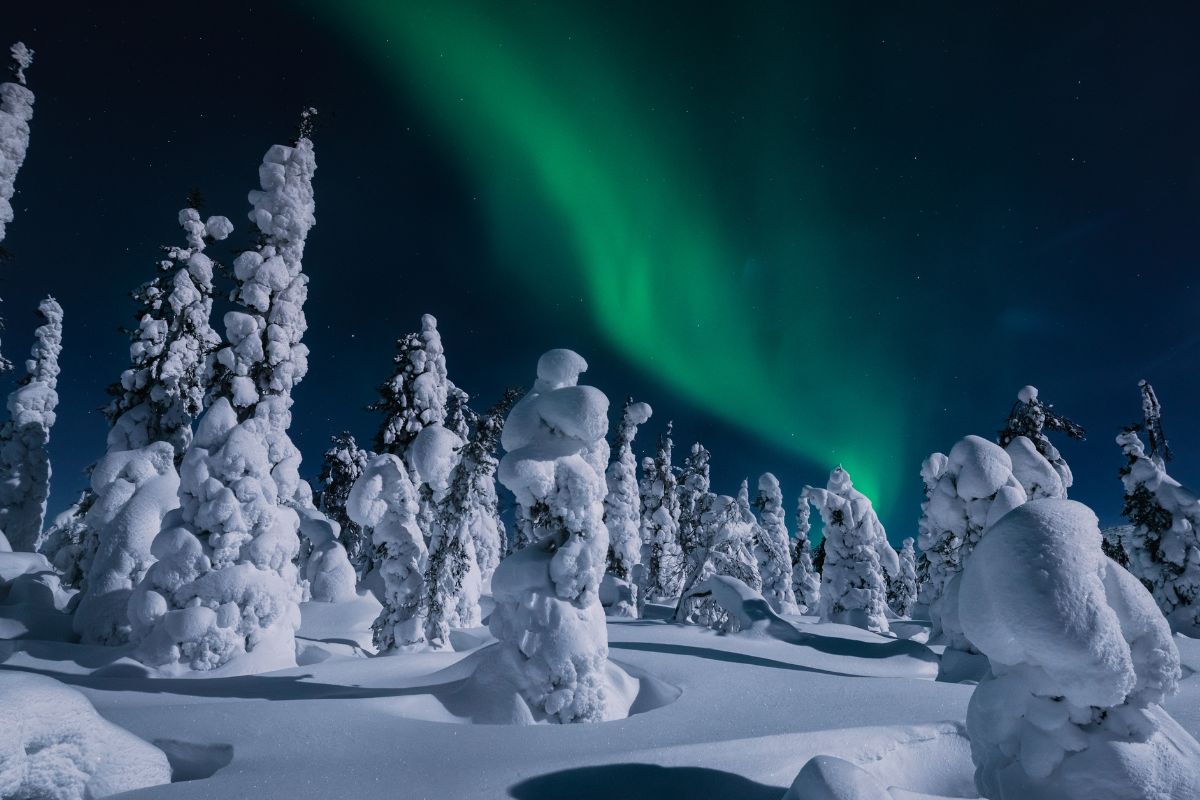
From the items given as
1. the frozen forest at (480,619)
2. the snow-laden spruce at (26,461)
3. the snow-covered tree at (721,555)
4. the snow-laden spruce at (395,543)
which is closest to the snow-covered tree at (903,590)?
the frozen forest at (480,619)

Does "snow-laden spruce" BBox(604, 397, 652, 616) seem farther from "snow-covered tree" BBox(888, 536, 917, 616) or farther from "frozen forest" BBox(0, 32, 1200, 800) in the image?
"snow-covered tree" BBox(888, 536, 917, 616)

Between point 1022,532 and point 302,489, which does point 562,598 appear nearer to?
point 1022,532

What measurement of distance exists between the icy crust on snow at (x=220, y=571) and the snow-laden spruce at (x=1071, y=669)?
36.5 ft

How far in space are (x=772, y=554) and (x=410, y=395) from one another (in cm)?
2162

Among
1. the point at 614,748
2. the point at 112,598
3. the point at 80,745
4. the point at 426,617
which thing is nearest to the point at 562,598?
the point at 614,748

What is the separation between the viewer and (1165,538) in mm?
19578

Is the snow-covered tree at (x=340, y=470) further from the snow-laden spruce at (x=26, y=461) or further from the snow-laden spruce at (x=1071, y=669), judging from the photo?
the snow-laden spruce at (x=1071, y=669)

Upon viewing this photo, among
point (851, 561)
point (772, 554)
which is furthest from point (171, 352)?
point (772, 554)

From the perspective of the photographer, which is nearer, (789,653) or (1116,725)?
(1116,725)

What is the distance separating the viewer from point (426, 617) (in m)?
13.8

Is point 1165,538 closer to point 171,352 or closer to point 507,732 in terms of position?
point 507,732

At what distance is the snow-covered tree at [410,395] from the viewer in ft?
66.5

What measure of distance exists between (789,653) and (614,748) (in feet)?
30.1

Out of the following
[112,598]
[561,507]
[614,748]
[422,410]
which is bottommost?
[112,598]
